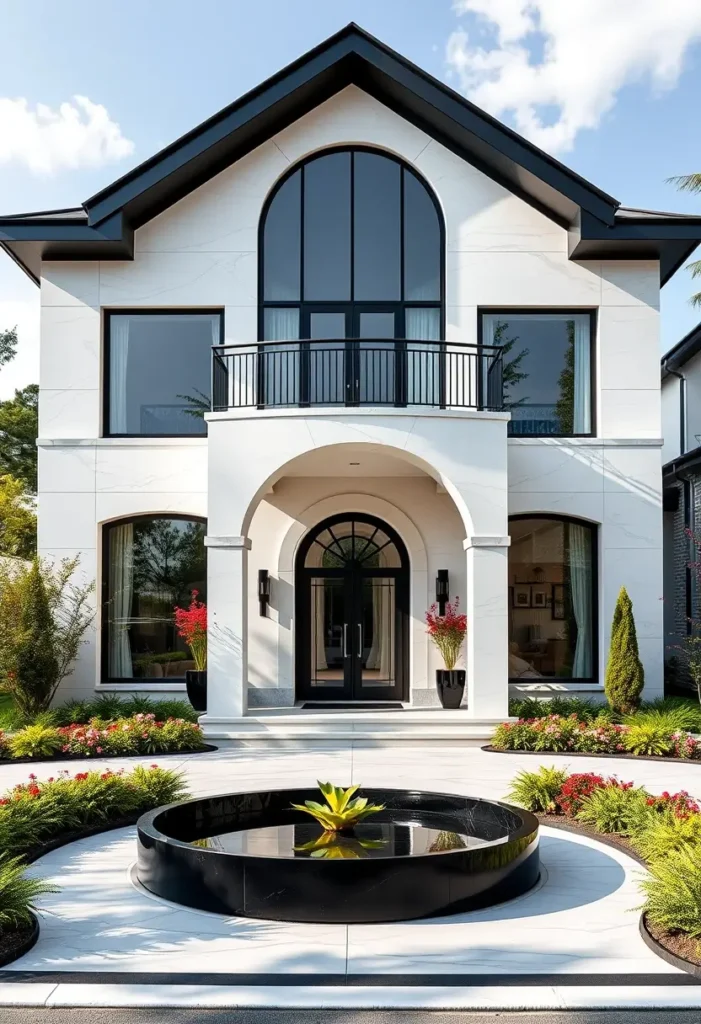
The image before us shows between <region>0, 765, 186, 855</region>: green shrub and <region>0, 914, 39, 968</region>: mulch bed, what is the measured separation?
160 cm

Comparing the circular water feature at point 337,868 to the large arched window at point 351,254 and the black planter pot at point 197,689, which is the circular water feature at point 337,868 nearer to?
the black planter pot at point 197,689

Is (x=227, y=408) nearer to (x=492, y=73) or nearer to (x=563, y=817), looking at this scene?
(x=492, y=73)

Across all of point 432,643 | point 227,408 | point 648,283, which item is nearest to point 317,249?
point 227,408

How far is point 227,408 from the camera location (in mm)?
14188

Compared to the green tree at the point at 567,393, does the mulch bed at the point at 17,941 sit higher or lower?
lower

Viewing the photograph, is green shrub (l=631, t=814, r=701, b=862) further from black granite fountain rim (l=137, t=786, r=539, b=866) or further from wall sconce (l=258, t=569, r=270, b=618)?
wall sconce (l=258, t=569, r=270, b=618)

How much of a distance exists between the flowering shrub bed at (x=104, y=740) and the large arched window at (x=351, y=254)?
6.21 metres

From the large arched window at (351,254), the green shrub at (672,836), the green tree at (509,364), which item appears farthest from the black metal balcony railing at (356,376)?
the green shrub at (672,836)

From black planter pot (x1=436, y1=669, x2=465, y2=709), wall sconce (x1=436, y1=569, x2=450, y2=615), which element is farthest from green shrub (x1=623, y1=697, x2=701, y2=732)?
wall sconce (x1=436, y1=569, x2=450, y2=615)

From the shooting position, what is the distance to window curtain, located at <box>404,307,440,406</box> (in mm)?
15164

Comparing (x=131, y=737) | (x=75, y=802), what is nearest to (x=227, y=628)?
(x=131, y=737)

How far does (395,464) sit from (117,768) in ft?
20.9

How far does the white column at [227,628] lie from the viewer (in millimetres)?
13531

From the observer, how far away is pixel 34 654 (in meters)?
13.8
